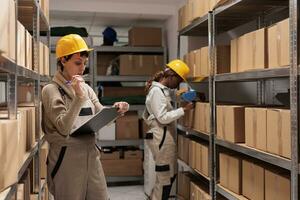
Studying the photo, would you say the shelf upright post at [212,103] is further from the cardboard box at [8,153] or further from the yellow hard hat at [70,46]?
the cardboard box at [8,153]

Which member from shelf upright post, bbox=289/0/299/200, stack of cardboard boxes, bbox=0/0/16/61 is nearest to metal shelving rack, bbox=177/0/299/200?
shelf upright post, bbox=289/0/299/200

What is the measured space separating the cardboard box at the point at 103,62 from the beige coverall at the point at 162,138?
7.82ft

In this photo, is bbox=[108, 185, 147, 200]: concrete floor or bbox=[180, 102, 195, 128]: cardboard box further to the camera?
bbox=[108, 185, 147, 200]: concrete floor

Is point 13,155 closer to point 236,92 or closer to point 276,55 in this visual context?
point 276,55

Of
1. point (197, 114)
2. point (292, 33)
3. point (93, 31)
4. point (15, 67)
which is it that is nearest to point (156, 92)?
point (197, 114)

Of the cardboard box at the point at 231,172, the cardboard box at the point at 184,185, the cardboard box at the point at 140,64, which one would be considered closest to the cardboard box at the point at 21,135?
the cardboard box at the point at 231,172

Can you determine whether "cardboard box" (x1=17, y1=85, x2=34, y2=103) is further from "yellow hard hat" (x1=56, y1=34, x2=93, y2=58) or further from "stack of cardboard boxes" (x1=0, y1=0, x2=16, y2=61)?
"stack of cardboard boxes" (x1=0, y1=0, x2=16, y2=61)

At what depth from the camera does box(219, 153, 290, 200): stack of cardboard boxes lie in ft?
7.23

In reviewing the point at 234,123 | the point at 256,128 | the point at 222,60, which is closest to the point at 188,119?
the point at 222,60

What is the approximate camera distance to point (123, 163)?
18.4ft

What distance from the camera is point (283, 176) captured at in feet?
7.17

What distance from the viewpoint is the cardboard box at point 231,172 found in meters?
2.78

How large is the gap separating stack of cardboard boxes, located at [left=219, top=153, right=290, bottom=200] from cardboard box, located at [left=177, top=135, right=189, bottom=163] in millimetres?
920

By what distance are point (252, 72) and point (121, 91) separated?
11.8ft
